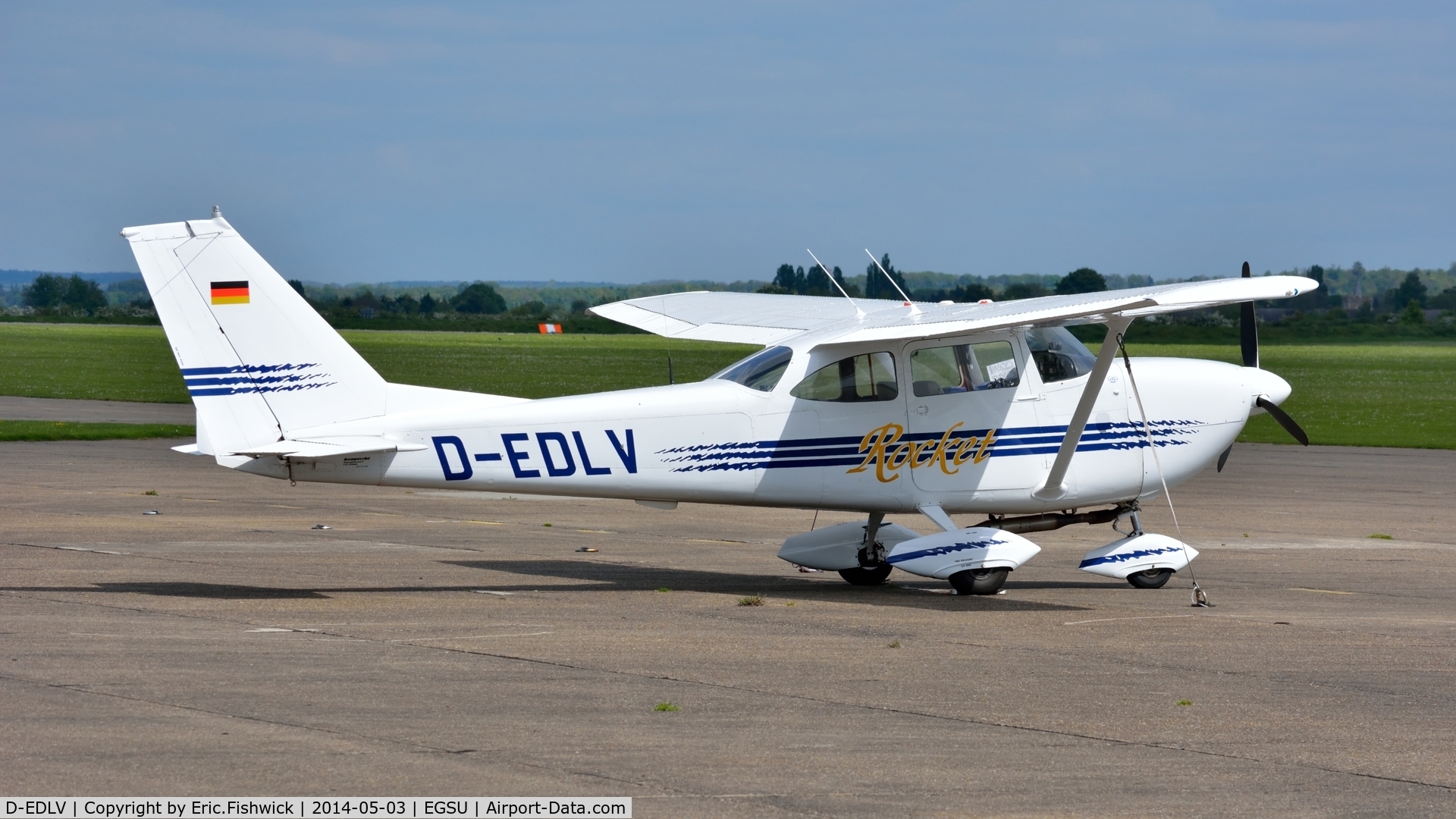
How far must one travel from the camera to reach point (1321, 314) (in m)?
65.4

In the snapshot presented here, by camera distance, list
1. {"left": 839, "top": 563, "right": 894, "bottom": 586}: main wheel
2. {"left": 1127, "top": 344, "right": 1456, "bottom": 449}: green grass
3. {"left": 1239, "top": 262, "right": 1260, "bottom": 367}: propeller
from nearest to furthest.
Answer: {"left": 839, "top": 563, "right": 894, "bottom": 586}: main wheel
{"left": 1239, "top": 262, "right": 1260, "bottom": 367}: propeller
{"left": 1127, "top": 344, "right": 1456, "bottom": 449}: green grass

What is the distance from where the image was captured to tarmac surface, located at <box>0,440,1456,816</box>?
22.2ft

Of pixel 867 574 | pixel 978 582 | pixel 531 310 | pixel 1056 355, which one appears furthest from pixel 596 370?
pixel 531 310

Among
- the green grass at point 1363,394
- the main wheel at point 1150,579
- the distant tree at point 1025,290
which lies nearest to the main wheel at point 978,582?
the main wheel at point 1150,579

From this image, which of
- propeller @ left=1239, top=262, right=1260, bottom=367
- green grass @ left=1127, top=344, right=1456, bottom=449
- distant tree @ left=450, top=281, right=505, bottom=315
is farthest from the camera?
distant tree @ left=450, top=281, right=505, bottom=315

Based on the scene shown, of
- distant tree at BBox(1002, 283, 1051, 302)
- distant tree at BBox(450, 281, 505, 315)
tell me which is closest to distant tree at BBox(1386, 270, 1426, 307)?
distant tree at BBox(1002, 283, 1051, 302)

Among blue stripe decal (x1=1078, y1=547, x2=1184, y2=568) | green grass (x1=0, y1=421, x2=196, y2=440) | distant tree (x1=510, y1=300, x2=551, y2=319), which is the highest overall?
distant tree (x1=510, y1=300, x2=551, y2=319)

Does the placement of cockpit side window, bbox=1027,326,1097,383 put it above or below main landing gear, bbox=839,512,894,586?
above

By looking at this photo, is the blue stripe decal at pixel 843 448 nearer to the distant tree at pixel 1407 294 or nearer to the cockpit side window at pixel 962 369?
the cockpit side window at pixel 962 369

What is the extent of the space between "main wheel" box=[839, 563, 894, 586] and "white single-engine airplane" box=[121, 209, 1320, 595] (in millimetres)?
18

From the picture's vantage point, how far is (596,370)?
68.7 metres

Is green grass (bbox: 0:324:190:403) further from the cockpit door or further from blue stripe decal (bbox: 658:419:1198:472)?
the cockpit door

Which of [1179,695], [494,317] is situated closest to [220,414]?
[1179,695]

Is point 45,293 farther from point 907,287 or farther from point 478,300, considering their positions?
point 907,287
